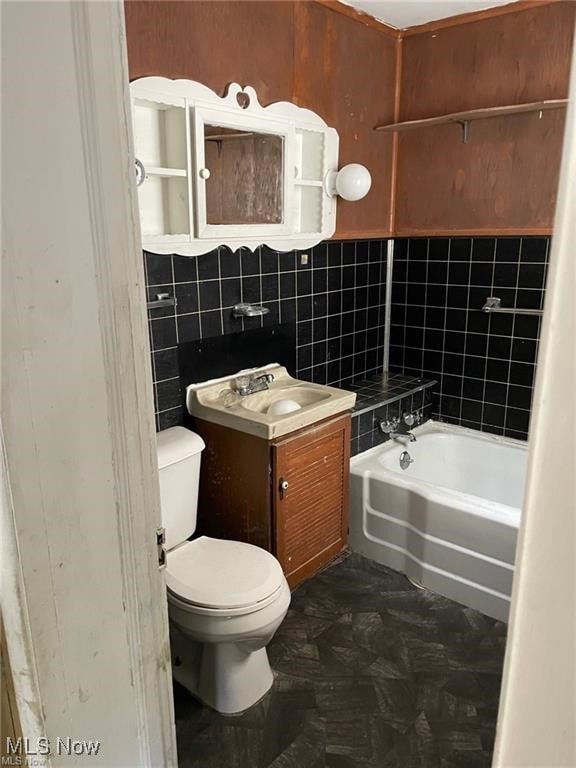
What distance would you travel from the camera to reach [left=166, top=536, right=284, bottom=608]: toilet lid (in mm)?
1773

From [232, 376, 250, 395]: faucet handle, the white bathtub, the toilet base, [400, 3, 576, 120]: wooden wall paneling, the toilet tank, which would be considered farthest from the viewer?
[400, 3, 576, 120]: wooden wall paneling

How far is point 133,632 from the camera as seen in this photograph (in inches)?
38.7

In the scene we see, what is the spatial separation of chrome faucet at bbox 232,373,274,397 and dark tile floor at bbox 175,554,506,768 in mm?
887

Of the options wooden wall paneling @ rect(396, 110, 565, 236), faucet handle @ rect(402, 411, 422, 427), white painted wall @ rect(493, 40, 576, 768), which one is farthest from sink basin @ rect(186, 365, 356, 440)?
white painted wall @ rect(493, 40, 576, 768)

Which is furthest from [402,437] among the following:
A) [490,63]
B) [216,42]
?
[216,42]

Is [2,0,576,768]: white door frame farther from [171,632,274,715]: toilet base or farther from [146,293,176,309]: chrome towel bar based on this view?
[146,293,176,309]: chrome towel bar

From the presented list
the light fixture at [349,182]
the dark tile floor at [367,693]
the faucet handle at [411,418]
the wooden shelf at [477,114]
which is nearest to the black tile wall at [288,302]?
the light fixture at [349,182]

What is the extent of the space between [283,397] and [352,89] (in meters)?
1.55

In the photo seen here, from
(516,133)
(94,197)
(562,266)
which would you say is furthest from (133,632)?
(516,133)

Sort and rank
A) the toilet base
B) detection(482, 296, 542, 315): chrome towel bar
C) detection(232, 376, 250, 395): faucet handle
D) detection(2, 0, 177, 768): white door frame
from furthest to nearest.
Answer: detection(482, 296, 542, 315): chrome towel bar → detection(232, 376, 250, 395): faucet handle → the toilet base → detection(2, 0, 177, 768): white door frame

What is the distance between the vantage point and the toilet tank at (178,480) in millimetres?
2006

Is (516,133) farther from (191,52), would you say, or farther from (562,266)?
(562,266)

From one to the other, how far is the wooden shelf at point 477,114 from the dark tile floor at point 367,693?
7.20 ft

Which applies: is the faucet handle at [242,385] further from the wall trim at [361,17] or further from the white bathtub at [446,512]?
the wall trim at [361,17]
